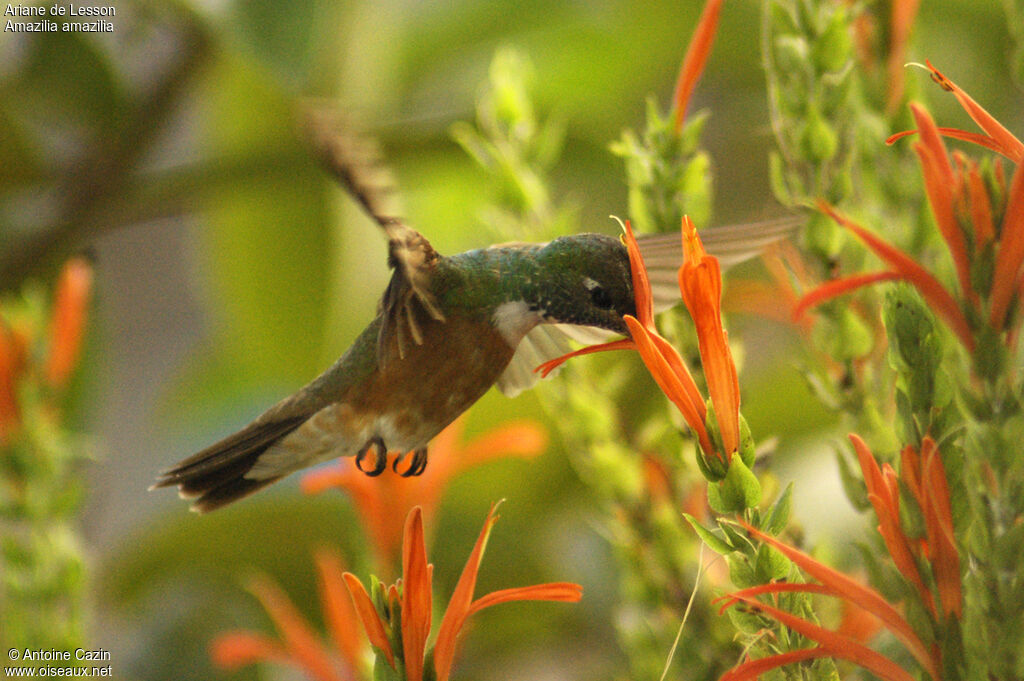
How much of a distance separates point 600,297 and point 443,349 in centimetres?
9

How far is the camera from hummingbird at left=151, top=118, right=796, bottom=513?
0.45 m

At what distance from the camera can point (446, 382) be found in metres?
0.49

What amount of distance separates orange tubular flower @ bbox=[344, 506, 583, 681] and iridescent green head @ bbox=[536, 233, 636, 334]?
12 cm

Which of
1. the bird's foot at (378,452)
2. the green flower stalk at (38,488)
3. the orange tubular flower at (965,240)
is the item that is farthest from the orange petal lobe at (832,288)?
the green flower stalk at (38,488)

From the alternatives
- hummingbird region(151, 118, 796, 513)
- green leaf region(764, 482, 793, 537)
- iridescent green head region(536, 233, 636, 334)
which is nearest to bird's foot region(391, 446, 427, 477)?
hummingbird region(151, 118, 796, 513)

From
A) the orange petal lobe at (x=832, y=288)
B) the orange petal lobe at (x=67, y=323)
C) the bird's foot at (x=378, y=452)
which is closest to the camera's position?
the orange petal lobe at (x=832, y=288)

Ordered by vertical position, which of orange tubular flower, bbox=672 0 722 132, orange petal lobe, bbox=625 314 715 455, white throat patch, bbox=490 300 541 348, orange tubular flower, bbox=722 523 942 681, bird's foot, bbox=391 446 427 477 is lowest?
orange tubular flower, bbox=722 523 942 681

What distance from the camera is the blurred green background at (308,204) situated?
100 cm

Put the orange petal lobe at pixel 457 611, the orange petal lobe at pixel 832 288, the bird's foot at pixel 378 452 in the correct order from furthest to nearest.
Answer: the bird's foot at pixel 378 452 < the orange petal lobe at pixel 457 611 < the orange petal lobe at pixel 832 288

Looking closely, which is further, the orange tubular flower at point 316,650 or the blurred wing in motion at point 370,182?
the orange tubular flower at point 316,650

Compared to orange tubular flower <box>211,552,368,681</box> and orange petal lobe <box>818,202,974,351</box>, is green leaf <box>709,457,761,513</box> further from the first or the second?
orange tubular flower <box>211,552,368,681</box>

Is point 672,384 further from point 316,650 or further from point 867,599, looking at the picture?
point 316,650

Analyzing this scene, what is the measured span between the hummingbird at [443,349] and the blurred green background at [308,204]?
1.07 feet

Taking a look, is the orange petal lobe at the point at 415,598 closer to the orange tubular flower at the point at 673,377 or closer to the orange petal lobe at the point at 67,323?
the orange tubular flower at the point at 673,377
